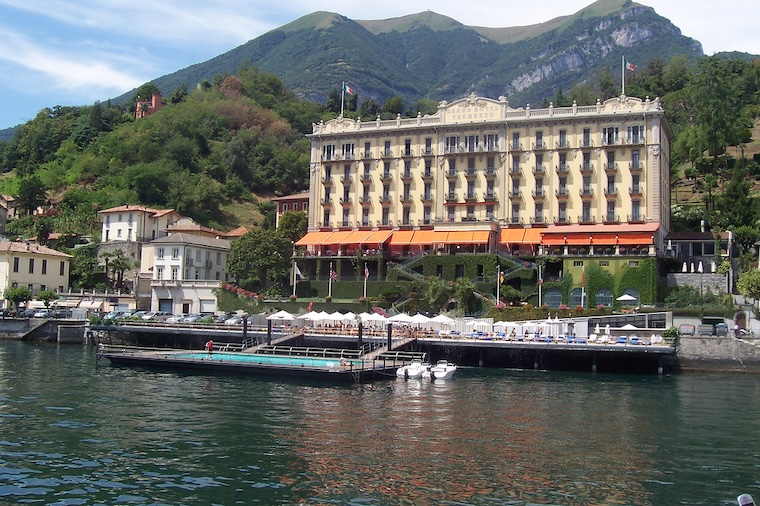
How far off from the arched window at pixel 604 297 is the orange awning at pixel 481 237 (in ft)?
44.6

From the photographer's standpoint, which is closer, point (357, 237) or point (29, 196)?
point (357, 237)

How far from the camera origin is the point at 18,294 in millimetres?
86062

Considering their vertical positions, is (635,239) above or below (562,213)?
below

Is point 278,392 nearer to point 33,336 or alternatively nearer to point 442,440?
point 442,440

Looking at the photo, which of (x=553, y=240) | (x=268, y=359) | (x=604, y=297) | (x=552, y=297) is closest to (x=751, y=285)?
(x=604, y=297)

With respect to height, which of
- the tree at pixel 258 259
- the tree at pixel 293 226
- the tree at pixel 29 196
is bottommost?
the tree at pixel 258 259

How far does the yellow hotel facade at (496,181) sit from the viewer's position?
3329 inches

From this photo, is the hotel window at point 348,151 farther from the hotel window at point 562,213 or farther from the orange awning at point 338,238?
the hotel window at point 562,213

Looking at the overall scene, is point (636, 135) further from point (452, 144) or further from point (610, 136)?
point (452, 144)

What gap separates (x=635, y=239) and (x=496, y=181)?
1886 centimetres

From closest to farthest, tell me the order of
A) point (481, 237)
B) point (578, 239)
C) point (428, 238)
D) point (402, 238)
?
1. point (578, 239)
2. point (481, 237)
3. point (428, 238)
4. point (402, 238)

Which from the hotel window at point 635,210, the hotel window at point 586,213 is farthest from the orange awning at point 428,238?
the hotel window at point 635,210

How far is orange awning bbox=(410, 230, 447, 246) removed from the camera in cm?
8638

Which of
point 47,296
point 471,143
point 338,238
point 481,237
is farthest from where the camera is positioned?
point 471,143
